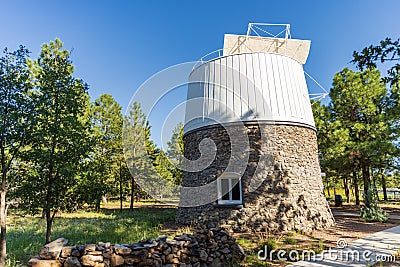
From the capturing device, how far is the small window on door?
9.80m

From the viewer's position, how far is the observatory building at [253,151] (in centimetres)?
932

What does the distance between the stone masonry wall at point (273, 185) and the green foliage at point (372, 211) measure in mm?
2262

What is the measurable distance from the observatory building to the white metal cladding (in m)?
0.04

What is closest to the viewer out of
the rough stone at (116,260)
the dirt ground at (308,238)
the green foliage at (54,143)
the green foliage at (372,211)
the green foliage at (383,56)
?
the green foliage at (383,56)

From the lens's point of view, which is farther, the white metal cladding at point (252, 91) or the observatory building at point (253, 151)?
the white metal cladding at point (252, 91)

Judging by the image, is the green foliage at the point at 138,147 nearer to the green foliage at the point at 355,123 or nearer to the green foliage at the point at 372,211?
the green foliage at the point at 355,123

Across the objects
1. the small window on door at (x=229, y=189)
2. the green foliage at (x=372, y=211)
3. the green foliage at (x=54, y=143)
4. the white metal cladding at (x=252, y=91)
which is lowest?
the green foliage at (x=372, y=211)

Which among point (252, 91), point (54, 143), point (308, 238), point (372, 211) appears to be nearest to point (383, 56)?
point (308, 238)

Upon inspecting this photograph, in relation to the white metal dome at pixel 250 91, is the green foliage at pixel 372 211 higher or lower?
lower

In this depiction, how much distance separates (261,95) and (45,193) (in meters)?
8.00

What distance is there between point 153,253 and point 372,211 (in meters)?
10.0

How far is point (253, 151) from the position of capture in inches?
382

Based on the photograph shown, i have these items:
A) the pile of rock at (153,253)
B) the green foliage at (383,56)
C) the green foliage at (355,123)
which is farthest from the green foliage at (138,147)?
the green foliage at (383,56)

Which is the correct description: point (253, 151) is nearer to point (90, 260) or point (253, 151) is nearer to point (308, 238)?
point (308, 238)
